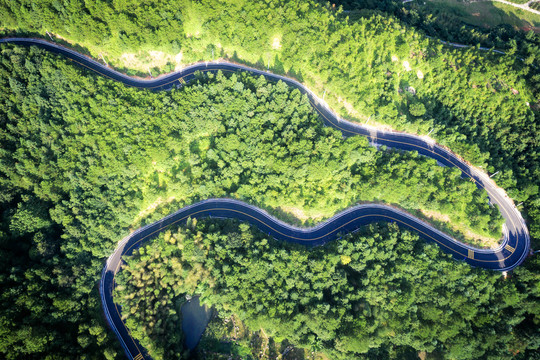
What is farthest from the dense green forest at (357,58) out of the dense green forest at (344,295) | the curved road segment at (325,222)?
the dense green forest at (344,295)

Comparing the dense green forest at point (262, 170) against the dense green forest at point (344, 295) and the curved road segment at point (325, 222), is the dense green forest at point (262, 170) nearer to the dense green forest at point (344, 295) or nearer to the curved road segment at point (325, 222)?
the dense green forest at point (344, 295)

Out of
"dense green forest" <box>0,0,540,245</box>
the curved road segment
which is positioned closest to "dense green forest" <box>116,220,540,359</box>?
the curved road segment

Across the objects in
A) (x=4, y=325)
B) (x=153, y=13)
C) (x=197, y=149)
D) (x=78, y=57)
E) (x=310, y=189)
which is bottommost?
(x=4, y=325)

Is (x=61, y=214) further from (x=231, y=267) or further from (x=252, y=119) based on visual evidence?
(x=252, y=119)

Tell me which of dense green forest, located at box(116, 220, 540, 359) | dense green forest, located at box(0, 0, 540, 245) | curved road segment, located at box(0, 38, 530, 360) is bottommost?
dense green forest, located at box(116, 220, 540, 359)

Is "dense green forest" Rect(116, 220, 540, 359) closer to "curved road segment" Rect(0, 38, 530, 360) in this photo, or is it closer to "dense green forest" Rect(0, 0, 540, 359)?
"dense green forest" Rect(0, 0, 540, 359)

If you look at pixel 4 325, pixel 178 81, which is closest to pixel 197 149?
pixel 178 81

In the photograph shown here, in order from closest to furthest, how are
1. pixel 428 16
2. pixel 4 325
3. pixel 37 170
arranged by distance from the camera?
pixel 4 325 → pixel 37 170 → pixel 428 16
